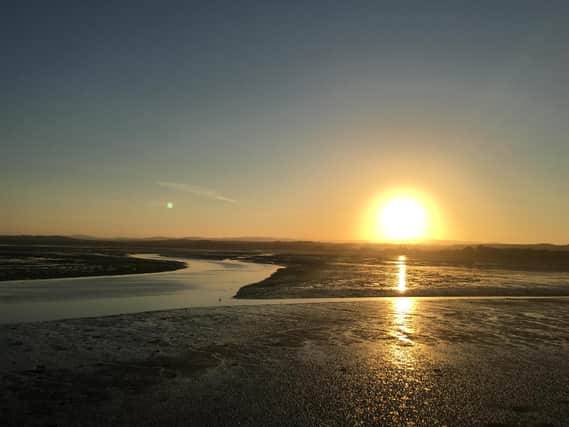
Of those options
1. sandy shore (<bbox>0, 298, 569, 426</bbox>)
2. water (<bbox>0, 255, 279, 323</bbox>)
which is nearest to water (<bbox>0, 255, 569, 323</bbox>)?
water (<bbox>0, 255, 279, 323</bbox>)

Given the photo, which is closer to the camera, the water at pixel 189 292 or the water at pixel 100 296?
the water at pixel 100 296

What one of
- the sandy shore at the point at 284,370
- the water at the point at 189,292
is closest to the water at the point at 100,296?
the water at the point at 189,292

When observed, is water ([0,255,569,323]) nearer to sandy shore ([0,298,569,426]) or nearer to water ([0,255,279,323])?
water ([0,255,279,323])

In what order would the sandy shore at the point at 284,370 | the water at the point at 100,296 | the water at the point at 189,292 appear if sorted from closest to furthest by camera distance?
1. the sandy shore at the point at 284,370
2. the water at the point at 100,296
3. the water at the point at 189,292

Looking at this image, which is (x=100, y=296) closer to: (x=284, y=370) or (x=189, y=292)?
(x=189, y=292)

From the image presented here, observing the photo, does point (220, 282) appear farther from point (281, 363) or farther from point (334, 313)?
point (281, 363)

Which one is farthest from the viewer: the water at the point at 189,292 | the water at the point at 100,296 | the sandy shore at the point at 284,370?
the water at the point at 189,292

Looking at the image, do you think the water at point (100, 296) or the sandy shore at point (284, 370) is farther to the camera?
the water at point (100, 296)

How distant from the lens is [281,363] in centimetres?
1251

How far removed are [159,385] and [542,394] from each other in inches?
355

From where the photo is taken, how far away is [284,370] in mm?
11766

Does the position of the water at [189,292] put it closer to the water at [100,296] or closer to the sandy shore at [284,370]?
the water at [100,296]

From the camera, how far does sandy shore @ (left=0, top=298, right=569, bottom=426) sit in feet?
28.7

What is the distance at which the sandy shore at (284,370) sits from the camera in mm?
8742
